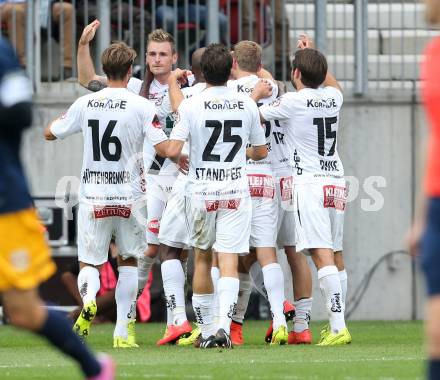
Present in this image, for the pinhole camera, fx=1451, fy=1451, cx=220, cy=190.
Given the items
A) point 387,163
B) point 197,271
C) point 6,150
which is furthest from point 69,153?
point 6,150

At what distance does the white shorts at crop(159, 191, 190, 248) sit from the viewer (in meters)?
11.2

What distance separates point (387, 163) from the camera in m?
15.7

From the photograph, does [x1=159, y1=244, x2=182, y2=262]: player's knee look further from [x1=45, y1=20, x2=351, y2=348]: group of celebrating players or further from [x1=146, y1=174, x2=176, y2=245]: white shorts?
[x1=146, y1=174, x2=176, y2=245]: white shorts

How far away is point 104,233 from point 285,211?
1774 millimetres

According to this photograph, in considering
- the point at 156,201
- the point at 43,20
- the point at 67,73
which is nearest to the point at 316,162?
the point at 156,201

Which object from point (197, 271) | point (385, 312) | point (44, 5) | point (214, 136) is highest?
point (44, 5)

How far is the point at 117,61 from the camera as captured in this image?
34.9 ft

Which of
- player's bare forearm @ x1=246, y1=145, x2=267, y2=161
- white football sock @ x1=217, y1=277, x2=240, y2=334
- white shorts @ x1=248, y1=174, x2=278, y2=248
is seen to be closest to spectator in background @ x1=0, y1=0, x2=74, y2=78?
white shorts @ x1=248, y1=174, x2=278, y2=248

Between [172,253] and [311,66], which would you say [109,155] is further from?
[311,66]

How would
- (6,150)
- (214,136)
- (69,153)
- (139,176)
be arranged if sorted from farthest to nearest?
(69,153), (139,176), (214,136), (6,150)

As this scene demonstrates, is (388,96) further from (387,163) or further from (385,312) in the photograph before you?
(385,312)

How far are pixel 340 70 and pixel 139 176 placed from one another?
16.4 ft

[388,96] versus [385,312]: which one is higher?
[388,96]

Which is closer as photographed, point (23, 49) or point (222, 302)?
point (222, 302)
